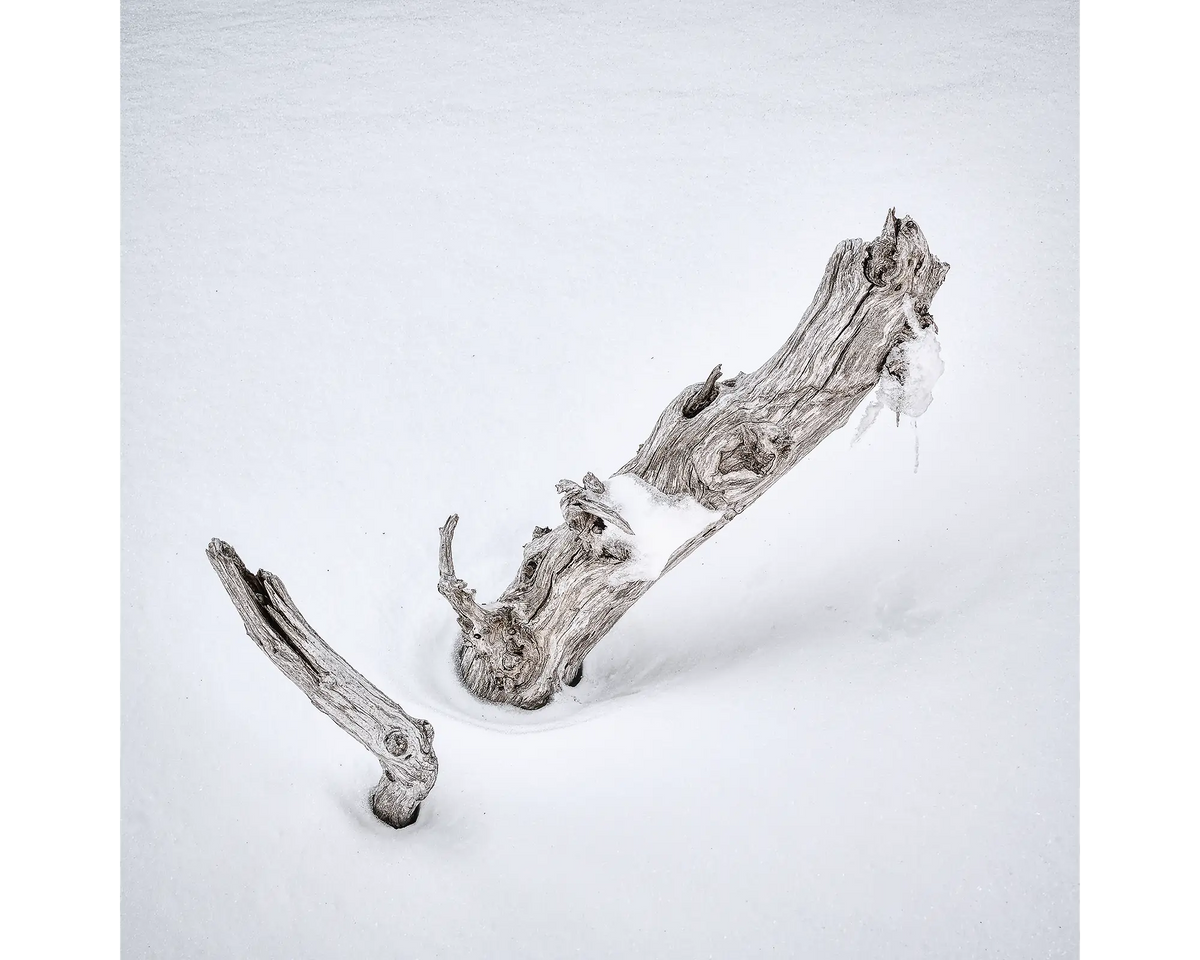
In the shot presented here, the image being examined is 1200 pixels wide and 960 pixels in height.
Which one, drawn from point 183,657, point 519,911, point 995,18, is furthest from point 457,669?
point 995,18

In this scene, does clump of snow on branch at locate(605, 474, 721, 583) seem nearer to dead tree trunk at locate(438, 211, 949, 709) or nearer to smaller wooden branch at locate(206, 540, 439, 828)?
dead tree trunk at locate(438, 211, 949, 709)

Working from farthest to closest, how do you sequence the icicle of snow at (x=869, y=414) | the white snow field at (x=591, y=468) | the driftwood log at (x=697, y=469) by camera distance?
the icicle of snow at (x=869, y=414)
the driftwood log at (x=697, y=469)
the white snow field at (x=591, y=468)

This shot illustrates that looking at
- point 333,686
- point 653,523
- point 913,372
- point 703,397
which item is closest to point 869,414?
point 913,372

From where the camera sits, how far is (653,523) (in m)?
1.49

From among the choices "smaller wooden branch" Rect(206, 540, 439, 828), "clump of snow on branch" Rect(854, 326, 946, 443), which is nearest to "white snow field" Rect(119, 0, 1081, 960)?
"smaller wooden branch" Rect(206, 540, 439, 828)

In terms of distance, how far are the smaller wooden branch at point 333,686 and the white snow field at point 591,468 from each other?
0.14 m

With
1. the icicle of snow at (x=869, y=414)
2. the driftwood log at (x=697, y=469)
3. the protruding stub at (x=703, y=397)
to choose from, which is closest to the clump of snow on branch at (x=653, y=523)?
the driftwood log at (x=697, y=469)

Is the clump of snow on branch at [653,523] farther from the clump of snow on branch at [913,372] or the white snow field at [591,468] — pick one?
the clump of snow on branch at [913,372]

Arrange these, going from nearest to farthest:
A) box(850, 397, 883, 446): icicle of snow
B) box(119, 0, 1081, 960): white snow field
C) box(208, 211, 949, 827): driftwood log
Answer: box(119, 0, 1081, 960): white snow field, box(208, 211, 949, 827): driftwood log, box(850, 397, 883, 446): icicle of snow

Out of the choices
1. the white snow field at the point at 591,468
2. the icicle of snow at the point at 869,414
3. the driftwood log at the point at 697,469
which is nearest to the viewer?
the white snow field at the point at 591,468

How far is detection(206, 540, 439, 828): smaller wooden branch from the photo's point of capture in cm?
120

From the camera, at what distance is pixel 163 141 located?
94.6 inches

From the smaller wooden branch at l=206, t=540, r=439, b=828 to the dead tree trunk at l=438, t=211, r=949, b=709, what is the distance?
0.82 ft

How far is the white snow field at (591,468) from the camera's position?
3.94 feet
